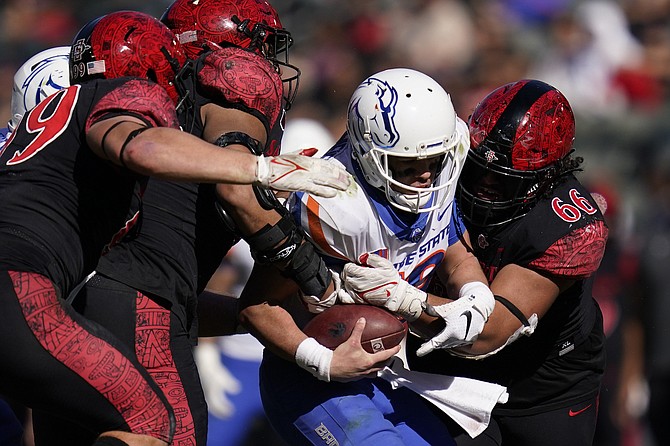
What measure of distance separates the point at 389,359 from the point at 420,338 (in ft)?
1.48

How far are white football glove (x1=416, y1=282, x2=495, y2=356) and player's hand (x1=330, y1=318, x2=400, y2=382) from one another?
200 millimetres

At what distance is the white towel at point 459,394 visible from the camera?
12.8 ft

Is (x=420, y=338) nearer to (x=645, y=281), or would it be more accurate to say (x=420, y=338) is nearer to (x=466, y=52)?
(x=645, y=281)

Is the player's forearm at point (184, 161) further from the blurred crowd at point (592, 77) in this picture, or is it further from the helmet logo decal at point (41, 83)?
the blurred crowd at point (592, 77)

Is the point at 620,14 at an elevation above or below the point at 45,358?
below

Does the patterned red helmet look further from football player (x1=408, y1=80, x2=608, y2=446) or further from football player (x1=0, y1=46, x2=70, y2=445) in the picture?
football player (x1=408, y1=80, x2=608, y2=446)

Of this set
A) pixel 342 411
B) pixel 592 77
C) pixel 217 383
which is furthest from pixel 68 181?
pixel 592 77

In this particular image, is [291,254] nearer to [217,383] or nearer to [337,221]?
[337,221]

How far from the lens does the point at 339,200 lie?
357 cm

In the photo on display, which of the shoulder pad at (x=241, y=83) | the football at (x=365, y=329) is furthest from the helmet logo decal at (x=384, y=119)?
the football at (x=365, y=329)

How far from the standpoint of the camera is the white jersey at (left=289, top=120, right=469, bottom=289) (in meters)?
3.58

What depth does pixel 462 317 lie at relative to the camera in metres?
3.62

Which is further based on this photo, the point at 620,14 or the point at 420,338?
the point at 620,14

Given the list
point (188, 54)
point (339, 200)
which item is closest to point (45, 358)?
point (339, 200)
